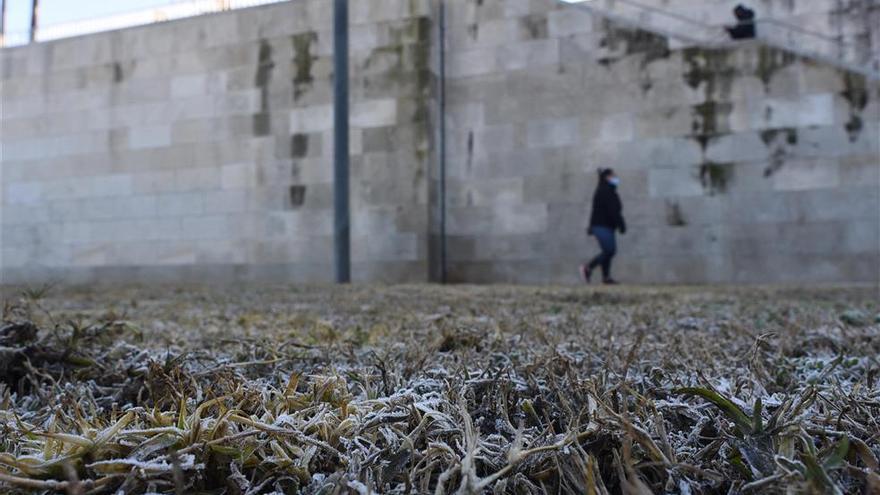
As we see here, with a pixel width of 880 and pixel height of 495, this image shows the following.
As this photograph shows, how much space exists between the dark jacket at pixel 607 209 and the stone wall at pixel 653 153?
0.63 meters

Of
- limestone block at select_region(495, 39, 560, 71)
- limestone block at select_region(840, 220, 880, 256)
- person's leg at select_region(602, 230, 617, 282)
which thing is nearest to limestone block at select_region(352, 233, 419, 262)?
person's leg at select_region(602, 230, 617, 282)

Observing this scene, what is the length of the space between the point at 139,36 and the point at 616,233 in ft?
26.6

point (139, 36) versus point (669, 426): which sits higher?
point (139, 36)

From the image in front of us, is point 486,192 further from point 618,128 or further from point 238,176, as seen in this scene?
point 238,176

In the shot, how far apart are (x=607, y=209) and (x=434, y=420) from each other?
816cm

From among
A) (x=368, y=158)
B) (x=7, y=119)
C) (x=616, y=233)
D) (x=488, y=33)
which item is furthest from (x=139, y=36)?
(x=616, y=233)

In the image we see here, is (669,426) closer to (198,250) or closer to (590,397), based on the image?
(590,397)

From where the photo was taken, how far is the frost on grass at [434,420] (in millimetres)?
794

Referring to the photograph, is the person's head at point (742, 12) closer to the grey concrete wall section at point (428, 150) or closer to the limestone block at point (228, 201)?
the grey concrete wall section at point (428, 150)

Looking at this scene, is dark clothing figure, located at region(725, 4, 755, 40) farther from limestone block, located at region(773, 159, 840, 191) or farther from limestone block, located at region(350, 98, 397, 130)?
limestone block, located at region(350, 98, 397, 130)

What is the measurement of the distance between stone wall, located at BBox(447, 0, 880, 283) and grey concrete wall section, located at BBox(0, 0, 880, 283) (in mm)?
26

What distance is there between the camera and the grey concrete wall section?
8.87 m

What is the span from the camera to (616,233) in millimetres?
9664

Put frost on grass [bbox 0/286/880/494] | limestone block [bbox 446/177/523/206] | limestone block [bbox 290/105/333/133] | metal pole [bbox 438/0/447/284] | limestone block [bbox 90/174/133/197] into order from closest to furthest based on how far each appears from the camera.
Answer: frost on grass [bbox 0/286/880/494]
limestone block [bbox 446/177/523/206]
metal pole [bbox 438/0/447/284]
limestone block [bbox 290/105/333/133]
limestone block [bbox 90/174/133/197]
